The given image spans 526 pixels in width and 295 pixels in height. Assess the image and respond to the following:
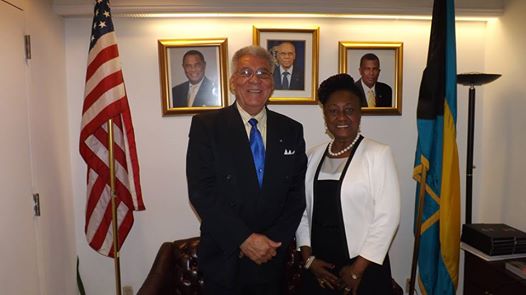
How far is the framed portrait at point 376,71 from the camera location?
266 cm

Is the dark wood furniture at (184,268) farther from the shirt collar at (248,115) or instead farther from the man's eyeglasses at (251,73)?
the man's eyeglasses at (251,73)

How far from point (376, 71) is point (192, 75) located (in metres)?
1.37

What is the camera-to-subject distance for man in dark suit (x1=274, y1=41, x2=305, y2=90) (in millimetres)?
2611

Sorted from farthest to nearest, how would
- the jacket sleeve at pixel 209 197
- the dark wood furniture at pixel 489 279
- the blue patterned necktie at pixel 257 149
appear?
the dark wood furniture at pixel 489 279 < the blue patterned necktie at pixel 257 149 < the jacket sleeve at pixel 209 197

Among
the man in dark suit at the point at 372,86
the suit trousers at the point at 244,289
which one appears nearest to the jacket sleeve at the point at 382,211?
the suit trousers at the point at 244,289

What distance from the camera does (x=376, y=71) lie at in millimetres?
2684

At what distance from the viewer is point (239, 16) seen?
2.57 metres

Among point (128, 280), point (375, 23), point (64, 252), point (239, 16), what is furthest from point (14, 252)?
point (375, 23)

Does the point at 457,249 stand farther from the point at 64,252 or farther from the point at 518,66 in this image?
the point at 64,252

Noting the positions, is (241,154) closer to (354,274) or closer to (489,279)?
(354,274)

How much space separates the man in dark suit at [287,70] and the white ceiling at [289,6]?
0.27 meters

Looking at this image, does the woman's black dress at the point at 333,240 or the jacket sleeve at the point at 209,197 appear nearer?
the jacket sleeve at the point at 209,197

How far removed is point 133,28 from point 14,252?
161cm

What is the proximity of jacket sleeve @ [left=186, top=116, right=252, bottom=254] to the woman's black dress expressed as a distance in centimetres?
40
